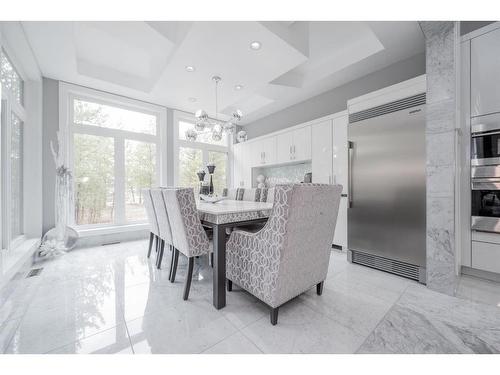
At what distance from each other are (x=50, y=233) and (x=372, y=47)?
5177 millimetres

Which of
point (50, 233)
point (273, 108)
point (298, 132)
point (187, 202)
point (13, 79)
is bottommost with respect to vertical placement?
point (50, 233)

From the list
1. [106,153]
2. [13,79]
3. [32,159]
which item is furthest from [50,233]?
[13,79]

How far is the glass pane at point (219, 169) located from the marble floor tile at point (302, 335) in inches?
153

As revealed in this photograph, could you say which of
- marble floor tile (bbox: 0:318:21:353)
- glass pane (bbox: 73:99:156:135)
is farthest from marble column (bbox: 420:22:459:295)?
glass pane (bbox: 73:99:156:135)

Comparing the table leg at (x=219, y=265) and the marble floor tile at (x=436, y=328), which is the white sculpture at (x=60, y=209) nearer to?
the table leg at (x=219, y=265)

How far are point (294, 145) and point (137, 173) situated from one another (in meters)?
3.15

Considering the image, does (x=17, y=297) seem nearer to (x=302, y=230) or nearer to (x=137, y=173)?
(x=302, y=230)

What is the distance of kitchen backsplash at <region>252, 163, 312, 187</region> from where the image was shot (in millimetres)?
4062

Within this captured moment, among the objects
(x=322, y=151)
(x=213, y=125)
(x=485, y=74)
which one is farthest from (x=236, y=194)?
(x=485, y=74)

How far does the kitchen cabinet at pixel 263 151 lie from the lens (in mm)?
4230

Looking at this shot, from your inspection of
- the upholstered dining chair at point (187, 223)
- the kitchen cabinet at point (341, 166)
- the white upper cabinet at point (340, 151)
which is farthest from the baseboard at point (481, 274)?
the upholstered dining chair at point (187, 223)

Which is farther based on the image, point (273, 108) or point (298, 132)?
point (273, 108)
